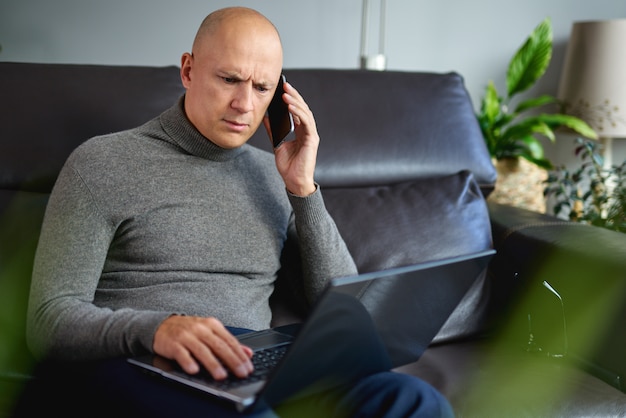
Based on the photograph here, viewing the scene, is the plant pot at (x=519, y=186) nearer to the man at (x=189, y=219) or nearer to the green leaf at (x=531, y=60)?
the green leaf at (x=531, y=60)

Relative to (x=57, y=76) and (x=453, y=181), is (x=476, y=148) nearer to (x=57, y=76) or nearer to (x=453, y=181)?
(x=453, y=181)

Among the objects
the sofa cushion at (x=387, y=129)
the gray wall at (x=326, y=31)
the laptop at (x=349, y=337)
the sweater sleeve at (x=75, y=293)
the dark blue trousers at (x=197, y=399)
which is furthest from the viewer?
the gray wall at (x=326, y=31)

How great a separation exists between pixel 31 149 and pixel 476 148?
1.10 meters

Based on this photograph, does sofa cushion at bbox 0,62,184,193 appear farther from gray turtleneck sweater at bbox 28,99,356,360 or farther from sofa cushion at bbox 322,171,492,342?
sofa cushion at bbox 322,171,492,342

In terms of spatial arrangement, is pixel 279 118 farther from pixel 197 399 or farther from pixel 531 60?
pixel 531 60

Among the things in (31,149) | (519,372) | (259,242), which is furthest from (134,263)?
(519,372)

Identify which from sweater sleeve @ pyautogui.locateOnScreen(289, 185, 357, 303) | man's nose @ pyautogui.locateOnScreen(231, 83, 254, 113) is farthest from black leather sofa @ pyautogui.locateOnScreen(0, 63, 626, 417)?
man's nose @ pyautogui.locateOnScreen(231, 83, 254, 113)

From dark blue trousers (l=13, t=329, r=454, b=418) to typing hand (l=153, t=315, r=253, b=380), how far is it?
36mm

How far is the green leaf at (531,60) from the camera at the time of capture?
264cm

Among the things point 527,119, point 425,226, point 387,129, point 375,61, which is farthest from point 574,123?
point 425,226

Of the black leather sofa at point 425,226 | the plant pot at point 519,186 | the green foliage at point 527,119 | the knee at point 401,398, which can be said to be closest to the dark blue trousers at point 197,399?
the knee at point 401,398

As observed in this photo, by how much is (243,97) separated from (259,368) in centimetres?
54

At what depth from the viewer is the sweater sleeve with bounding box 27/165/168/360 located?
41.3 inches

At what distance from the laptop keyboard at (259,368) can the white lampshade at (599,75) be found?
1.92 m
